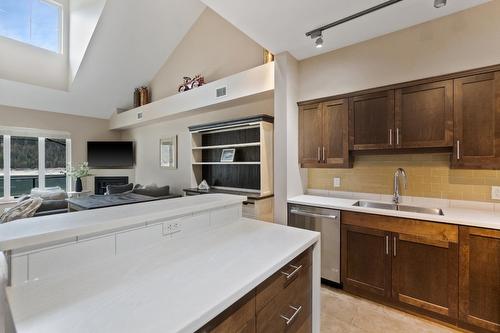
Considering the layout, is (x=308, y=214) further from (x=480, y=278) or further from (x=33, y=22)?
(x=33, y=22)

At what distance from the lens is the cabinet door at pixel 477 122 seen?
2047 millimetres

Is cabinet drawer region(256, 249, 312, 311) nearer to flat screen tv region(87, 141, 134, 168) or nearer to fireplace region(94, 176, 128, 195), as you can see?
flat screen tv region(87, 141, 134, 168)

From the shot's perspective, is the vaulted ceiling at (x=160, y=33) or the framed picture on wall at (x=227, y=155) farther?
the framed picture on wall at (x=227, y=155)

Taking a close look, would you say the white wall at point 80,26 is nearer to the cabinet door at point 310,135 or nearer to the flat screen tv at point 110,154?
the flat screen tv at point 110,154

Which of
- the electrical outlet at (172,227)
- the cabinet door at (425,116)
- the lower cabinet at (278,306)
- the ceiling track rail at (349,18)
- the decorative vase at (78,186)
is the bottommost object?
the lower cabinet at (278,306)

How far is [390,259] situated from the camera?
230cm

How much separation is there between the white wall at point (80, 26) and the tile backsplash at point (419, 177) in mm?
5009

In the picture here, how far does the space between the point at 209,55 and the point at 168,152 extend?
2424mm

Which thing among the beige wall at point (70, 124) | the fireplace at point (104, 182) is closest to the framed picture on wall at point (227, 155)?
the fireplace at point (104, 182)

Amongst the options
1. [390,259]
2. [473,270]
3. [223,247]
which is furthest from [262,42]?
[473,270]

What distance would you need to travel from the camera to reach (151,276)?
101cm

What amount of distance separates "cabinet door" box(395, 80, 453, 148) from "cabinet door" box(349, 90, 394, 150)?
8 centimetres

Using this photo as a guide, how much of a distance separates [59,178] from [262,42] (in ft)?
21.0

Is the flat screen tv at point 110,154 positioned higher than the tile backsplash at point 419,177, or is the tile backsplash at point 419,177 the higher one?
the flat screen tv at point 110,154
